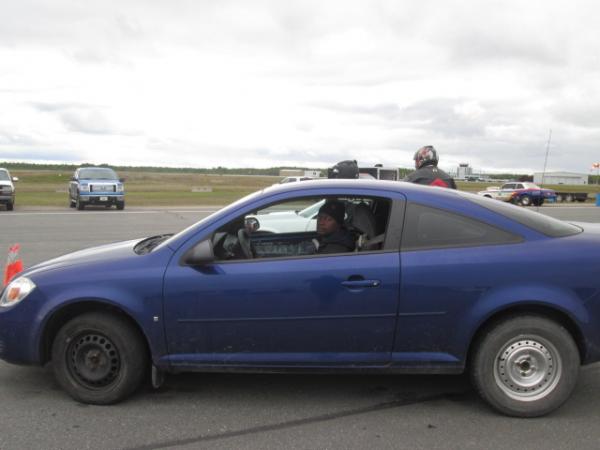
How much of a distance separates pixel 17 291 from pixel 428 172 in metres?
4.07

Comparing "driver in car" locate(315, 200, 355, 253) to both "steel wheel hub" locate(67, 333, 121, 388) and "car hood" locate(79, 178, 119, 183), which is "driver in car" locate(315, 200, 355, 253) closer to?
"steel wheel hub" locate(67, 333, 121, 388)

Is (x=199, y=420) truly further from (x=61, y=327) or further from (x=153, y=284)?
(x=61, y=327)

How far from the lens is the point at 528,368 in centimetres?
357

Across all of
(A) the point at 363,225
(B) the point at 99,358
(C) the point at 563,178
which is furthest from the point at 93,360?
(C) the point at 563,178

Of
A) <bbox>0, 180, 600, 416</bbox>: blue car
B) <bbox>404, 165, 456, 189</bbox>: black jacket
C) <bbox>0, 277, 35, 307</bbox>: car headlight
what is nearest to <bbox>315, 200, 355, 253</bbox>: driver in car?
<bbox>0, 180, 600, 416</bbox>: blue car

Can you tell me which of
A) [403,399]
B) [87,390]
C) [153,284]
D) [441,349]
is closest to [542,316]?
[441,349]

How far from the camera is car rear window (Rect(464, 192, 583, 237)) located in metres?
3.72

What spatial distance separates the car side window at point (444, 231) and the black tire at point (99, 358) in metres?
1.95

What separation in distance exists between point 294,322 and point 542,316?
1.60 m

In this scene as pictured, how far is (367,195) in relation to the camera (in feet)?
12.5

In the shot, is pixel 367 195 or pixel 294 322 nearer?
pixel 294 322

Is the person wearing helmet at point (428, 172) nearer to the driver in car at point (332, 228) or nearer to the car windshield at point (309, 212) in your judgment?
the car windshield at point (309, 212)

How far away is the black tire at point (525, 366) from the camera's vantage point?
3514 mm


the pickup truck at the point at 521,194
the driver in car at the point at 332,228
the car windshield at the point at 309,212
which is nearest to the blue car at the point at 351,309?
the driver in car at the point at 332,228
